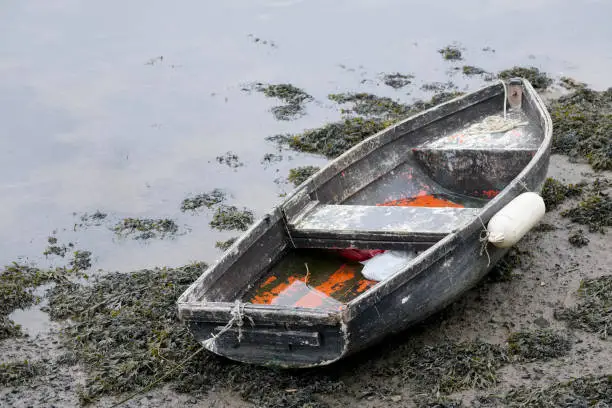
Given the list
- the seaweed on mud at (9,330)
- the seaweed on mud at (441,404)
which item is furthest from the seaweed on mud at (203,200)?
the seaweed on mud at (441,404)

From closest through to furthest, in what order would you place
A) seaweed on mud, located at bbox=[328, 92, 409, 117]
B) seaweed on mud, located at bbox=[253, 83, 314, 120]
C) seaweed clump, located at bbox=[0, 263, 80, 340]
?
seaweed clump, located at bbox=[0, 263, 80, 340], seaweed on mud, located at bbox=[328, 92, 409, 117], seaweed on mud, located at bbox=[253, 83, 314, 120]

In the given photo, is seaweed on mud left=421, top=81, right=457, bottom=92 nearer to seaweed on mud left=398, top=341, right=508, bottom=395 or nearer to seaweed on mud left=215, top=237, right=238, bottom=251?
seaweed on mud left=215, top=237, right=238, bottom=251

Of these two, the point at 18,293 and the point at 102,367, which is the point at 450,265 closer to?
the point at 102,367

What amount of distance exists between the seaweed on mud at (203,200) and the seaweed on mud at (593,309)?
4542mm

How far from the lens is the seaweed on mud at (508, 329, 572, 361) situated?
6344 mm

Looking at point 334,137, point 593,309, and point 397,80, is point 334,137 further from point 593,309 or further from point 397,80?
point 593,309

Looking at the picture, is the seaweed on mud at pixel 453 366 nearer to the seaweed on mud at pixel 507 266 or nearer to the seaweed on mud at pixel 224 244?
the seaweed on mud at pixel 507 266

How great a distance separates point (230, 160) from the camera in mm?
10930

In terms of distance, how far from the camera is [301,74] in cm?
1359

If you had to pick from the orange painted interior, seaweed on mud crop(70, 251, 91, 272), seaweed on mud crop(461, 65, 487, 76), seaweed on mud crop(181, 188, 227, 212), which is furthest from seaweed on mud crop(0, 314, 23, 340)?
seaweed on mud crop(461, 65, 487, 76)

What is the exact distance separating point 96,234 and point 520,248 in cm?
492

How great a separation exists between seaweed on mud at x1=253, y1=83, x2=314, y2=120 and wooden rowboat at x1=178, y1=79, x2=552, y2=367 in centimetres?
348

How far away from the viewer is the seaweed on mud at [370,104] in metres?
11.7

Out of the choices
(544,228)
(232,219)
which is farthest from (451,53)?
(232,219)
